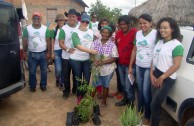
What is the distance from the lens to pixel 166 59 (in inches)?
129

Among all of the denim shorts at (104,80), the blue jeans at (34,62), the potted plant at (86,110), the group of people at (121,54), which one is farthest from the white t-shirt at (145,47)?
the blue jeans at (34,62)

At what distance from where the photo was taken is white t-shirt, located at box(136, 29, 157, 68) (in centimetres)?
386

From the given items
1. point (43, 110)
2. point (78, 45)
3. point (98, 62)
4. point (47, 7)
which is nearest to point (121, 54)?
point (98, 62)

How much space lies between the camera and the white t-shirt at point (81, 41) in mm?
4543

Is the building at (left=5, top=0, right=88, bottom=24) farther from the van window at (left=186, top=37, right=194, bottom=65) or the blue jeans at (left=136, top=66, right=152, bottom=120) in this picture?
the van window at (left=186, top=37, right=194, bottom=65)

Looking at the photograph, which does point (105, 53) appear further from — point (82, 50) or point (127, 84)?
point (127, 84)

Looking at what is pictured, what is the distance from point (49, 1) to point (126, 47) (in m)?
19.1

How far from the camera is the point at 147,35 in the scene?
3.91 metres

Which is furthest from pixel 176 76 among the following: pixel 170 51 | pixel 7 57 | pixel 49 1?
pixel 49 1

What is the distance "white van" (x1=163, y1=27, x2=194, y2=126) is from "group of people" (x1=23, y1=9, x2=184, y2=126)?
134mm

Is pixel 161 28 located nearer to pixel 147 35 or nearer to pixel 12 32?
pixel 147 35

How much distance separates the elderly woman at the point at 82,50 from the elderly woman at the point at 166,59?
140 cm

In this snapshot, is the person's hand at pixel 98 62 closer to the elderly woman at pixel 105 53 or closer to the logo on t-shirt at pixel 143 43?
the elderly woman at pixel 105 53

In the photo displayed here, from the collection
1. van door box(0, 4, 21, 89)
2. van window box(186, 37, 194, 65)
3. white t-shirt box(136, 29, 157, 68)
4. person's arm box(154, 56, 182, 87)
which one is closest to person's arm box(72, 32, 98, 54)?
white t-shirt box(136, 29, 157, 68)
